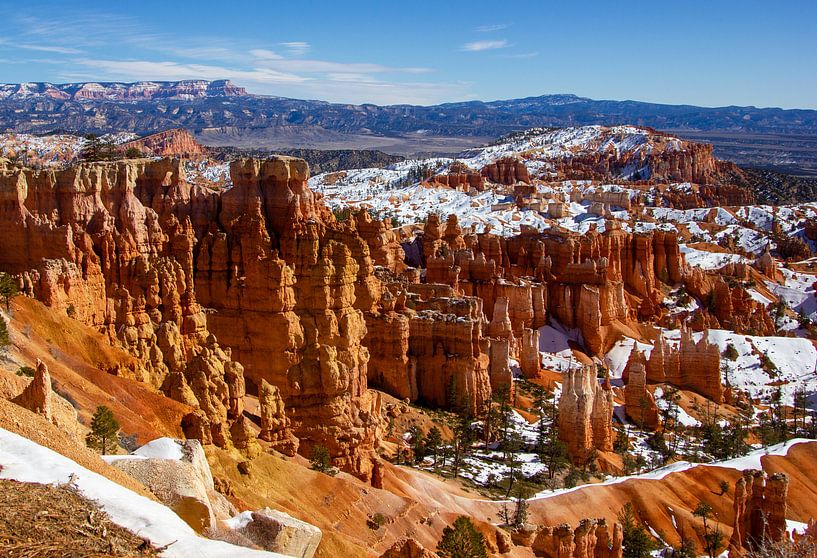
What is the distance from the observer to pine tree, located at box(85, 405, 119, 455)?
18.0m

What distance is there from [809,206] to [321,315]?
123 meters

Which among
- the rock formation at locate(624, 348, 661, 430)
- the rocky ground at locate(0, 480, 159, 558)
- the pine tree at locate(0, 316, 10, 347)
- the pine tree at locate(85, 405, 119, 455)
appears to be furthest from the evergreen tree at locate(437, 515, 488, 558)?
the rock formation at locate(624, 348, 661, 430)

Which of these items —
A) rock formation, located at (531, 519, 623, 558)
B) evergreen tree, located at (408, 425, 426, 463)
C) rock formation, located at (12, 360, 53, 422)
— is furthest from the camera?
evergreen tree, located at (408, 425, 426, 463)

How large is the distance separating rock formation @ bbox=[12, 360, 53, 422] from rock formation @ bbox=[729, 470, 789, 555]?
27.1 meters

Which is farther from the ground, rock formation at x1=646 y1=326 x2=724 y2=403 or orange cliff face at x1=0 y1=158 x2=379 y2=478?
orange cliff face at x1=0 y1=158 x2=379 y2=478

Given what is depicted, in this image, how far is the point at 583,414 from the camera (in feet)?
145

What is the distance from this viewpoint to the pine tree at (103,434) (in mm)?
17984

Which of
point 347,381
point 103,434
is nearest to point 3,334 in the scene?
point 103,434

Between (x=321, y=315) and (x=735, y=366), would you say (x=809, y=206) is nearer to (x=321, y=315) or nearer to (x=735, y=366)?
(x=735, y=366)

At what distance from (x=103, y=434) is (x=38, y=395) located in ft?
5.98

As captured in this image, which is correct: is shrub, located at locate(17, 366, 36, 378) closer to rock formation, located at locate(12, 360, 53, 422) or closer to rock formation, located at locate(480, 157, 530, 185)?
rock formation, located at locate(12, 360, 53, 422)

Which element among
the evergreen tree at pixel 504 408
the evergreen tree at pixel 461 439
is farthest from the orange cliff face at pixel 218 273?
the evergreen tree at pixel 504 408

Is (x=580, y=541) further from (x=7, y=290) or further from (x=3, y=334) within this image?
(x=7, y=290)

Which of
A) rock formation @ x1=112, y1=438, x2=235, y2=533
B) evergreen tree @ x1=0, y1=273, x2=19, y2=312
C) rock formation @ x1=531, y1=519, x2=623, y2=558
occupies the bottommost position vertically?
rock formation @ x1=531, y1=519, x2=623, y2=558
